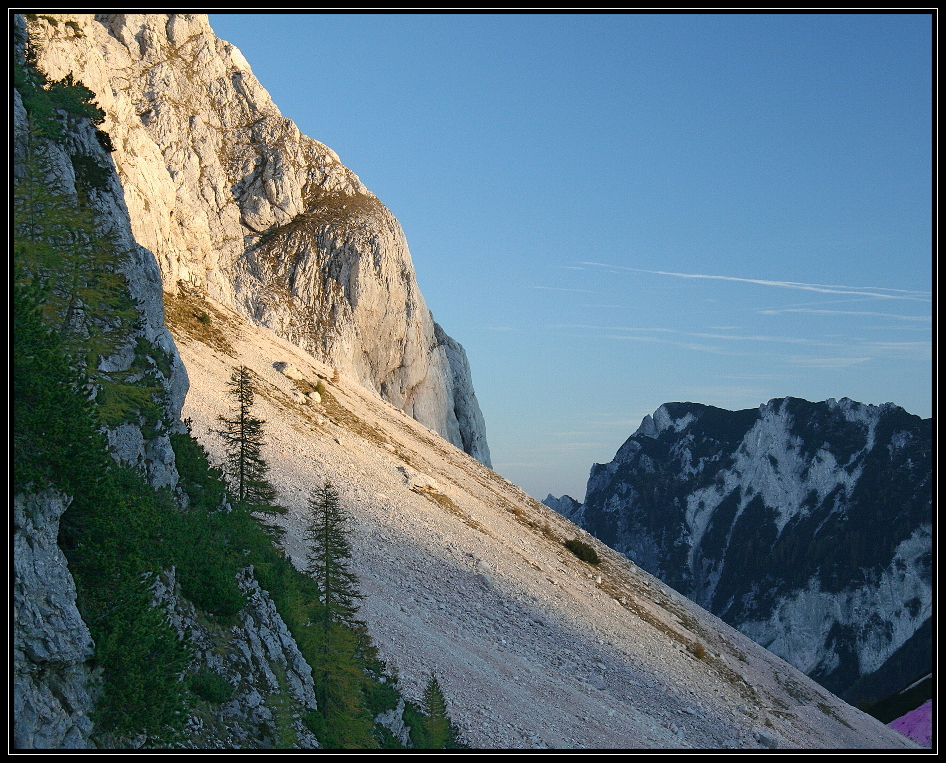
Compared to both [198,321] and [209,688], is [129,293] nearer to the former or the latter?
[209,688]

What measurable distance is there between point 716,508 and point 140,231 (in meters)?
152

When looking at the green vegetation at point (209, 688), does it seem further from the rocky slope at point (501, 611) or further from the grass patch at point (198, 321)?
the grass patch at point (198, 321)

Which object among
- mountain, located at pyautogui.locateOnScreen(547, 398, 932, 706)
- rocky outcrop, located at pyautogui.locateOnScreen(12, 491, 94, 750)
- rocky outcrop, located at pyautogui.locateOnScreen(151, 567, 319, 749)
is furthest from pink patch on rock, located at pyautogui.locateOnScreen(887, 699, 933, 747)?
rocky outcrop, located at pyautogui.locateOnScreen(12, 491, 94, 750)

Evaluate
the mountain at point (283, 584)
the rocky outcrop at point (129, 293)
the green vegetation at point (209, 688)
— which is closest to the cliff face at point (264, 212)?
the mountain at point (283, 584)

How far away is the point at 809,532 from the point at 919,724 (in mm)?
95022

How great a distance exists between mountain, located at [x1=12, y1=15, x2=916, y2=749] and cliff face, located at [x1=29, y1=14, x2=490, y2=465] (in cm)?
1344

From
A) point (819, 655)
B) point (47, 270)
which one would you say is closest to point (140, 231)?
point (47, 270)

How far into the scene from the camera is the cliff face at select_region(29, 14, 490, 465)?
83125 mm

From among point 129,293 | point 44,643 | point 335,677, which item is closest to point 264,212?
point 129,293

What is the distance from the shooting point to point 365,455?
50.8 metres

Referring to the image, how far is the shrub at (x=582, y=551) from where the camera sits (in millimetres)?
55106

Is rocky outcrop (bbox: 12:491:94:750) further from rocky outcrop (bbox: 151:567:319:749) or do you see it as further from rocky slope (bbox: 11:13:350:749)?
rocky outcrop (bbox: 151:567:319:749)

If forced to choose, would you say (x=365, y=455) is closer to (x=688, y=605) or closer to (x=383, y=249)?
(x=688, y=605)

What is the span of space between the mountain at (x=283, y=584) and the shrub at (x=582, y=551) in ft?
4.37
